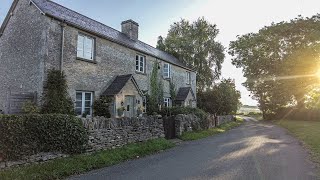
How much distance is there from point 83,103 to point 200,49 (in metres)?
31.9

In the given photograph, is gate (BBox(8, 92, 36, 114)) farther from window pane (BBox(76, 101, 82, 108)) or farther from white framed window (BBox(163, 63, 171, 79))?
white framed window (BBox(163, 63, 171, 79))

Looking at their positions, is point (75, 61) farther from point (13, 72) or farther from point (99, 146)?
point (99, 146)

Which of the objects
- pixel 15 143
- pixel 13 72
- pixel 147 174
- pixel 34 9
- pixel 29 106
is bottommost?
pixel 147 174

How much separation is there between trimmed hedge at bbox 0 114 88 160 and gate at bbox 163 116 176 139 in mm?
7898

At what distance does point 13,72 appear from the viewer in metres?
18.0

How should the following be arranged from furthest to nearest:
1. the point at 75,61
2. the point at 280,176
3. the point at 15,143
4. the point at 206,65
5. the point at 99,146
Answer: the point at 206,65 < the point at 75,61 < the point at 99,146 < the point at 15,143 < the point at 280,176

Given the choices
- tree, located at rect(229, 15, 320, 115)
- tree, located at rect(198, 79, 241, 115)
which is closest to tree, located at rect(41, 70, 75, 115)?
tree, located at rect(198, 79, 241, 115)

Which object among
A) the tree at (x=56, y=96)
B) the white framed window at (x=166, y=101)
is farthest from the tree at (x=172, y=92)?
the tree at (x=56, y=96)

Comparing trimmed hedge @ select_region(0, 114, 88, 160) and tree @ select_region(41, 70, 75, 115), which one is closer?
trimmed hedge @ select_region(0, 114, 88, 160)

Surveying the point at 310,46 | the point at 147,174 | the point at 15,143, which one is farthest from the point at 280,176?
the point at 310,46

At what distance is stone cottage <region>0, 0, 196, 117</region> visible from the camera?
16281 mm

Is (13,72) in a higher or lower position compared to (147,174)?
higher

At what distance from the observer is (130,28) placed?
91.8 ft

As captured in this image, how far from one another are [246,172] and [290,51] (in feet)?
115
